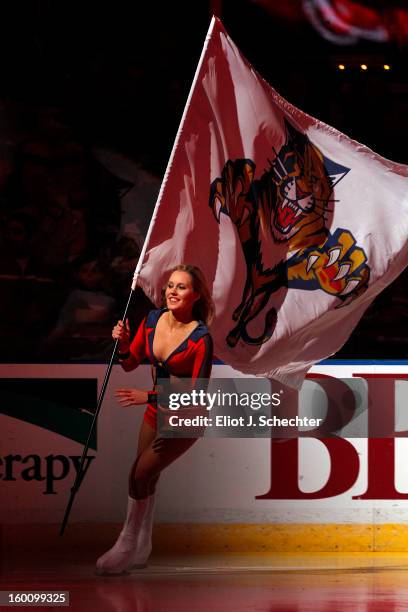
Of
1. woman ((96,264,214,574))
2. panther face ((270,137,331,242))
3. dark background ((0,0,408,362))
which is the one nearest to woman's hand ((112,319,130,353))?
woman ((96,264,214,574))

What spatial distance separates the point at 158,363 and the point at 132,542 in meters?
1.14

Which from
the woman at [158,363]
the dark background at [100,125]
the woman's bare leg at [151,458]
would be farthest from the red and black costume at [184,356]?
the dark background at [100,125]

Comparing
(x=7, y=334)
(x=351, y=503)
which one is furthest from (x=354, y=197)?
(x=7, y=334)

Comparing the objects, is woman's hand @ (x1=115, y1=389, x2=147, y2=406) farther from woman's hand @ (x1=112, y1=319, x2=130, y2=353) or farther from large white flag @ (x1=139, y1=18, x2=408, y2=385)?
large white flag @ (x1=139, y1=18, x2=408, y2=385)

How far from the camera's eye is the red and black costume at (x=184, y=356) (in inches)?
322

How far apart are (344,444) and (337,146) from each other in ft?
7.16

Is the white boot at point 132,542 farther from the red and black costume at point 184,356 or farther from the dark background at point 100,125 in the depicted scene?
the dark background at point 100,125

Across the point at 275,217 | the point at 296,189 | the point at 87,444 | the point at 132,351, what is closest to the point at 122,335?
the point at 132,351

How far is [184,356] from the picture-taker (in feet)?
27.0

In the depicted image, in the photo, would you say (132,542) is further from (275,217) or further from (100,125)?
(100,125)


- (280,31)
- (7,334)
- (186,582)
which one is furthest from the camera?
(280,31)

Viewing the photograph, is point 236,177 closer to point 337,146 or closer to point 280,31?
point 337,146

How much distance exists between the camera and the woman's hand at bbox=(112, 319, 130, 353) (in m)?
8.11

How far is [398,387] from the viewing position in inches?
362
